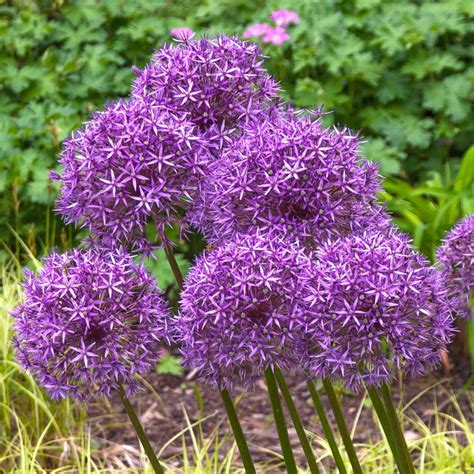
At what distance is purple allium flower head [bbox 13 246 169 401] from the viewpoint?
2301 millimetres

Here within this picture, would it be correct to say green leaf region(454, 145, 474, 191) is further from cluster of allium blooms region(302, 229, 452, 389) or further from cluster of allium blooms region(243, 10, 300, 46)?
cluster of allium blooms region(302, 229, 452, 389)

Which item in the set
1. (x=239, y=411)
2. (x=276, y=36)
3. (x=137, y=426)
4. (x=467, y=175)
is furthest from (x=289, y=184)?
(x=276, y=36)

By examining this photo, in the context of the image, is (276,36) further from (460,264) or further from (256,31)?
(460,264)

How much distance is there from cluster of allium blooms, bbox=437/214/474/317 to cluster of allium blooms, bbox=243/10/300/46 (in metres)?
3.51

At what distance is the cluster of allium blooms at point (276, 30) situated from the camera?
594 centimetres

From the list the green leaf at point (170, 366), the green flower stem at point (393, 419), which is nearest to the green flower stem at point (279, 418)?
the green flower stem at point (393, 419)

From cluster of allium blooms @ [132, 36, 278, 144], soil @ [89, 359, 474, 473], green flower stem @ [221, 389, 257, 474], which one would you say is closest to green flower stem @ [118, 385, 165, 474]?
green flower stem @ [221, 389, 257, 474]

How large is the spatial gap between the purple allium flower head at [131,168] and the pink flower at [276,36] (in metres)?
3.61

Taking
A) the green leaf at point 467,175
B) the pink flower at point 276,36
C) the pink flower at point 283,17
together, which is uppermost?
the pink flower at point 283,17

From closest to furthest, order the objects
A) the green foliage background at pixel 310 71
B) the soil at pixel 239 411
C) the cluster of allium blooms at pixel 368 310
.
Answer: the cluster of allium blooms at pixel 368 310 → the soil at pixel 239 411 → the green foliage background at pixel 310 71

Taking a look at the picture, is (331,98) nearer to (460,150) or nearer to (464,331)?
(460,150)

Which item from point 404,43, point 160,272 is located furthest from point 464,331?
point 404,43

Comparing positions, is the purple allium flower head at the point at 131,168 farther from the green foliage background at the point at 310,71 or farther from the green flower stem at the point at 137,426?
the green foliage background at the point at 310,71

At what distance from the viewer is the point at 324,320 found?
7.06ft
